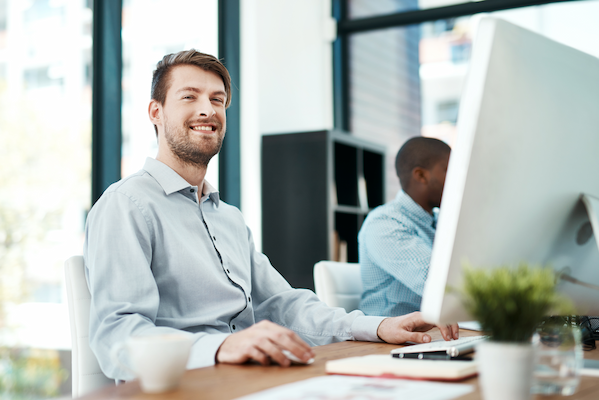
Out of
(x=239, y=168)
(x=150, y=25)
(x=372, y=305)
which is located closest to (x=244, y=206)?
(x=239, y=168)

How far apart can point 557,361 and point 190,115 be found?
1.20 metres

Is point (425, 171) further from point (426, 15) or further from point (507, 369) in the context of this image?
point (426, 15)

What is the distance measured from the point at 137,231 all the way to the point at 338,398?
2.39 ft

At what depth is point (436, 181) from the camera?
2.42 m

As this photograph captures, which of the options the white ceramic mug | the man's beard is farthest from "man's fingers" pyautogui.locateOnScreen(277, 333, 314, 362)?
the man's beard

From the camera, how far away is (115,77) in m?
2.69

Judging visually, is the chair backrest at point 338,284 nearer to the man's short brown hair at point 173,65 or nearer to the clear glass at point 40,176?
the man's short brown hair at point 173,65

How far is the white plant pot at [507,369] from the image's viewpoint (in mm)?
632

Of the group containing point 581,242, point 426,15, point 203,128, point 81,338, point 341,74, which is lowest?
point 81,338

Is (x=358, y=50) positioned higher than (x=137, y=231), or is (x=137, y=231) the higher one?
(x=358, y=50)

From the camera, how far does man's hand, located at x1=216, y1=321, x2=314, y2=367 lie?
3.23ft

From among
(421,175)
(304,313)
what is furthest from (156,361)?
(421,175)

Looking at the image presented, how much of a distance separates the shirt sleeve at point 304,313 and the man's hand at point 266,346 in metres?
0.37

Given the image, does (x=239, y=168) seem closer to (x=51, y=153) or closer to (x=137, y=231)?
(x=51, y=153)
